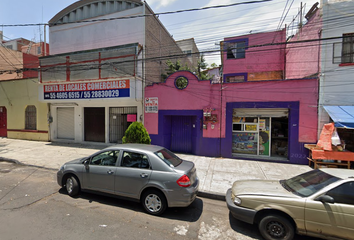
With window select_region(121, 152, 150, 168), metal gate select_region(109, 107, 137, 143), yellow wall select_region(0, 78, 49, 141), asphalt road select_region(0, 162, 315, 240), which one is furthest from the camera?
yellow wall select_region(0, 78, 49, 141)

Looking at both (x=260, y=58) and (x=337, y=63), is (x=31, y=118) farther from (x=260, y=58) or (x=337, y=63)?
(x=337, y=63)

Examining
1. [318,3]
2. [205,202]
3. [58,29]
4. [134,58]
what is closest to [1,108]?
[58,29]

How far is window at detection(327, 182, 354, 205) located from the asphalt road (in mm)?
1516

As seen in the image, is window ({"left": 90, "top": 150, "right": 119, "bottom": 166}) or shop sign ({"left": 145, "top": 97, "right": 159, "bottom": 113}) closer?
window ({"left": 90, "top": 150, "right": 119, "bottom": 166})

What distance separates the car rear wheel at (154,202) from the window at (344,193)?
3.11 m

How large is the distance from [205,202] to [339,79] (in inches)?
313

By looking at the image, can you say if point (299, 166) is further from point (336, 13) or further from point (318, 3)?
point (318, 3)

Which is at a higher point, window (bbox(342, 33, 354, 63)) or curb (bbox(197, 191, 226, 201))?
window (bbox(342, 33, 354, 63))

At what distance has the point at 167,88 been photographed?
10016mm

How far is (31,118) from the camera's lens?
14.1 meters

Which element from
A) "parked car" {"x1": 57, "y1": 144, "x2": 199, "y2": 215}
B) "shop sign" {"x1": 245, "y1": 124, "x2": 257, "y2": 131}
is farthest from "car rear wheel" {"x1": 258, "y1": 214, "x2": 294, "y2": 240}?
"shop sign" {"x1": 245, "y1": 124, "x2": 257, "y2": 131}

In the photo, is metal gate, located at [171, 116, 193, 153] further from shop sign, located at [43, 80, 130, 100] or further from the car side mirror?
the car side mirror

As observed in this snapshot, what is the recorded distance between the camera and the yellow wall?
13.4 m

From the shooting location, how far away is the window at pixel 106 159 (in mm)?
4505
